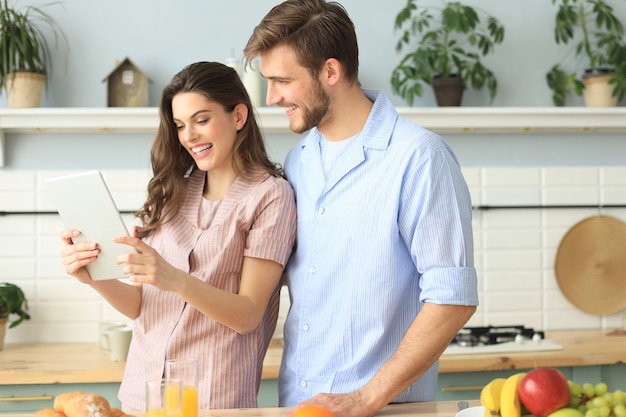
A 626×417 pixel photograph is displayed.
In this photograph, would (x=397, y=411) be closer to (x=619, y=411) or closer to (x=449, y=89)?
(x=619, y=411)

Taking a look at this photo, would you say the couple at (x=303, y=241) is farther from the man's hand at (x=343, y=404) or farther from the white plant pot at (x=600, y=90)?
the white plant pot at (x=600, y=90)

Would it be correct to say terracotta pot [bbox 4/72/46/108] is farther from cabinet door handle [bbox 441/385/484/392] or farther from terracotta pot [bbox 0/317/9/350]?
cabinet door handle [bbox 441/385/484/392]

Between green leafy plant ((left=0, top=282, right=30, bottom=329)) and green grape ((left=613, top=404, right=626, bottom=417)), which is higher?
green grape ((left=613, top=404, right=626, bottom=417))

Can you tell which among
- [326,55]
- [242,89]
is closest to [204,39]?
[242,89]

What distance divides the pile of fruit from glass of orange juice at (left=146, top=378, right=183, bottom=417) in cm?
49

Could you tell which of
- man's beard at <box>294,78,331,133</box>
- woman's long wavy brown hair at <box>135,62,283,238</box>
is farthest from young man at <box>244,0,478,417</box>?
woman's long wavy brown hair at <box>135,62,283,238</box>

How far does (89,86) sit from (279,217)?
1667 millimetres

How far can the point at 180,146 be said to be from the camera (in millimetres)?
1978

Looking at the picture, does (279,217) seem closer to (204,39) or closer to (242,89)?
(242,89)

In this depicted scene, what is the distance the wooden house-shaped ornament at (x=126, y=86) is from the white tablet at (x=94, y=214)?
1493mm

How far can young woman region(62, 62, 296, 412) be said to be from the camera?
176cm

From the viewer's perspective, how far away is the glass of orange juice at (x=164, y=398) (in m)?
1.24

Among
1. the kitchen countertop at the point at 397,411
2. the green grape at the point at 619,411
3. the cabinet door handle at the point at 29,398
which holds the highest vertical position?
the green grape at the point at 619,411

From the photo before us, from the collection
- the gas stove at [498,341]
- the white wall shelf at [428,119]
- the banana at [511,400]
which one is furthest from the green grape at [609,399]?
the white wall shelf at [428,119]
